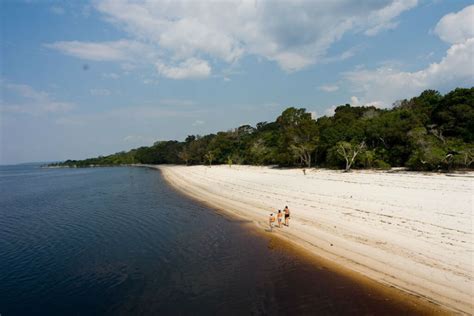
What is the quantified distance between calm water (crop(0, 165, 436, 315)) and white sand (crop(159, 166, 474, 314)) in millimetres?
1604

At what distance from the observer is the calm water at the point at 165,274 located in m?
11.1

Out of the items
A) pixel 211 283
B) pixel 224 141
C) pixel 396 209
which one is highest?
A: pixel 224 141

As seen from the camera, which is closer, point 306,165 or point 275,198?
point 275,198

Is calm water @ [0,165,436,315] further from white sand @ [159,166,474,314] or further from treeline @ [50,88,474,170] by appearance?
treeline @ [50,88,474,170]

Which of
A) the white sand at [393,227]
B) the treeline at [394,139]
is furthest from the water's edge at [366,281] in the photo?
the treeline at [394,139]

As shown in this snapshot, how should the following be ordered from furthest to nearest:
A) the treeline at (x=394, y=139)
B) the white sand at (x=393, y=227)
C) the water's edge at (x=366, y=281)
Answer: the treeline at (x=394, y=139) → the white sand at (x=393, y=227) → the water's edge at (x=366, y=281)

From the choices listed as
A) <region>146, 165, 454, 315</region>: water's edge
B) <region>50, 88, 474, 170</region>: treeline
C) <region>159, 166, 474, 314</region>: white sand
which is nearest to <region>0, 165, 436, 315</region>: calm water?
<region>146, 165, 454, 315</region>: water's edge

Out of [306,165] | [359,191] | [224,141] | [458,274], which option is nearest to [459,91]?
[306,165]

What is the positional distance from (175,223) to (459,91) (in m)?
47.1

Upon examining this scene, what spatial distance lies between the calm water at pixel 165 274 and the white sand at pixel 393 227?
1.60m

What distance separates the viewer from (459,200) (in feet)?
66.2

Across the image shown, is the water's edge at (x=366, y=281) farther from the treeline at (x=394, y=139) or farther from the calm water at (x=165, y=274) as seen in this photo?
the treeline at (x=394, y=139)

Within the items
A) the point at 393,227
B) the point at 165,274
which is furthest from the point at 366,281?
the point at 165,274

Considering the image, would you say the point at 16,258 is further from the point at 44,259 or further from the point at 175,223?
the point at 175,223
